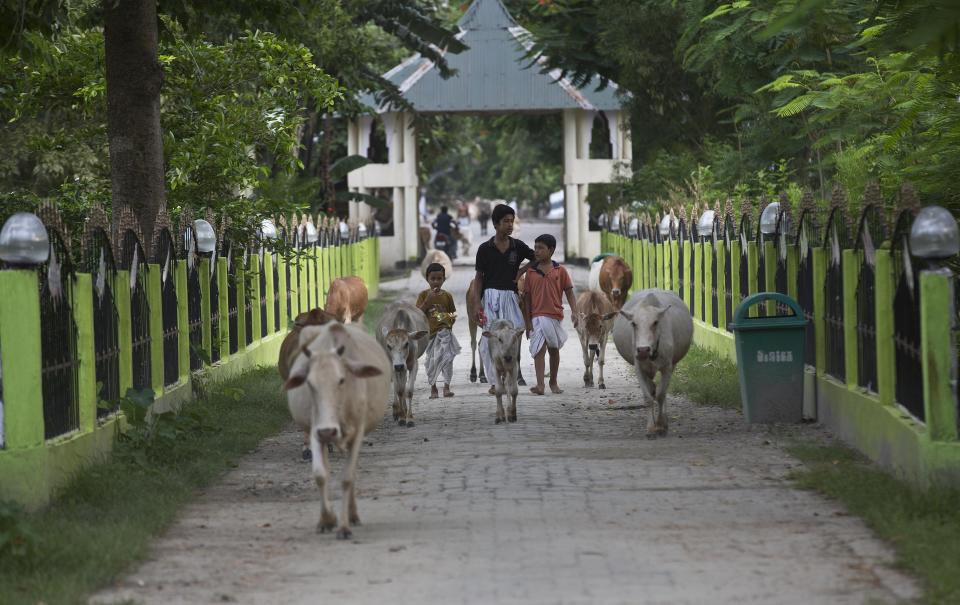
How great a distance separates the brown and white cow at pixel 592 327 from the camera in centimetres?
1811

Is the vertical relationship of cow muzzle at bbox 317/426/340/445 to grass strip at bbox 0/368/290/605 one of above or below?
above

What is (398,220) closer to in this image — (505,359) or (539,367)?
(539,367)

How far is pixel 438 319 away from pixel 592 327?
9.34 feet

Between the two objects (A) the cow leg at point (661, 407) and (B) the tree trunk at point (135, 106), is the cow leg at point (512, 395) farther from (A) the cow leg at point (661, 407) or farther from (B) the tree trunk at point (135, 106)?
(B) the tree trunk at point (135, 106)

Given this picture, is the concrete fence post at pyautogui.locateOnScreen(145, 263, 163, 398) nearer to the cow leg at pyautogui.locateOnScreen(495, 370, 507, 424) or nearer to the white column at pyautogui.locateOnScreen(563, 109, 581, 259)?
the cow leg at pyautogui.locateOnScreen(495, 370, 507, 424)

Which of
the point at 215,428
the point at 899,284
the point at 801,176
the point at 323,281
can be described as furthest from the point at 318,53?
the point at 899,284

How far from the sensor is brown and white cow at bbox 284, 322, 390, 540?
28.2ft

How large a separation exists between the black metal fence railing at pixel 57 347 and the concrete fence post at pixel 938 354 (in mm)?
5453

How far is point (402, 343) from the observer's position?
548 inches

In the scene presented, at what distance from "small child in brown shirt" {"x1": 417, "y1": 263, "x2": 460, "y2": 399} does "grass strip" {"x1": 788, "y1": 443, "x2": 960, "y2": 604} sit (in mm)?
5391

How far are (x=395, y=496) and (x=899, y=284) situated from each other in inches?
147

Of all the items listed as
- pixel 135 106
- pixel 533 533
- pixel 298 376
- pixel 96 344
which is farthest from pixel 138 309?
pixel 533 533

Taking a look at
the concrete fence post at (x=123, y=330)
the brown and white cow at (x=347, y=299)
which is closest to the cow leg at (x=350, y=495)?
the concrete fence post at (x=123, y=330)

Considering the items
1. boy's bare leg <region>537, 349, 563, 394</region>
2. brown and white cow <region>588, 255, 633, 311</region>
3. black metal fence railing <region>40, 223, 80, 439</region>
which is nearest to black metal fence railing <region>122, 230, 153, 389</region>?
black metal fence railing <region>40, 223, 80, 439</region>
